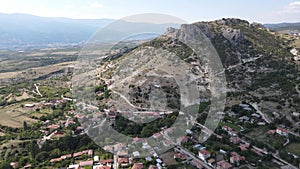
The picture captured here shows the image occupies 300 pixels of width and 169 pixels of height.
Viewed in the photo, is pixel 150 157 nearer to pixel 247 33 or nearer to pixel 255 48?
pixel 255 48

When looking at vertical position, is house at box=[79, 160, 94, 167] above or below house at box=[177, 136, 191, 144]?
below

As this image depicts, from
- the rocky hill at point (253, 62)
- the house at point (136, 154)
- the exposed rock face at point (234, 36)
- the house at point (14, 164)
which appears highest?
the exposed rock face at point (234, 36)

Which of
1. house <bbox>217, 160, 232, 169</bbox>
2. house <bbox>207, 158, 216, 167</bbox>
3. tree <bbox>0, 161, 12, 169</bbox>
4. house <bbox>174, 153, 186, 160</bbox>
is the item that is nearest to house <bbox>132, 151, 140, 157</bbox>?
house <bbox>174, 153, 186, 160</bbox>

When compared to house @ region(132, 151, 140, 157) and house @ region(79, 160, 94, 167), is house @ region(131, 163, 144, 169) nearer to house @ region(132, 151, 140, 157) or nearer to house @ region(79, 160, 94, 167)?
house @ region(132, 151, 140, 157)

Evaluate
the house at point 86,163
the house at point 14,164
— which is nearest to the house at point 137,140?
the house at point 86,163

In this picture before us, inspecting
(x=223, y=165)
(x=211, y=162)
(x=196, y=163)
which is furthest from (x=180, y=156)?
(x=223, y=165)

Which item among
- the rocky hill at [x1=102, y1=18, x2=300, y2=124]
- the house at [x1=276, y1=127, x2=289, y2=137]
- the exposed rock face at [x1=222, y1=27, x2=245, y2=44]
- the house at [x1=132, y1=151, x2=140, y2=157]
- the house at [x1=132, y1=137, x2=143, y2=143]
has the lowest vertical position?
the house at [x1=132, y1=151, x2=140, y2=157]

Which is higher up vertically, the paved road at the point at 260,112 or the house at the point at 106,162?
the paved road at the point at 260,112

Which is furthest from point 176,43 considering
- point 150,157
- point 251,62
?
point 150,157

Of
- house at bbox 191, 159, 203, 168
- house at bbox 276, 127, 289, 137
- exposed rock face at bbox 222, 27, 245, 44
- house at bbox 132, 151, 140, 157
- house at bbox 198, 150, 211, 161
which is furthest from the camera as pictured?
exposed rock face at bbox 222, 27, 245, 44

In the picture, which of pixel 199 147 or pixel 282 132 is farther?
pixel 282 132

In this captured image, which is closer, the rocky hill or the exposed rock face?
the rocky hill

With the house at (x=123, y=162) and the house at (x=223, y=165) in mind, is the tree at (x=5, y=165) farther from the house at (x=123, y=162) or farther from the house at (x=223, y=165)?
the house at (x=223, y=165)

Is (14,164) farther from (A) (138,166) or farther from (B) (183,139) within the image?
(B) (183,139)
